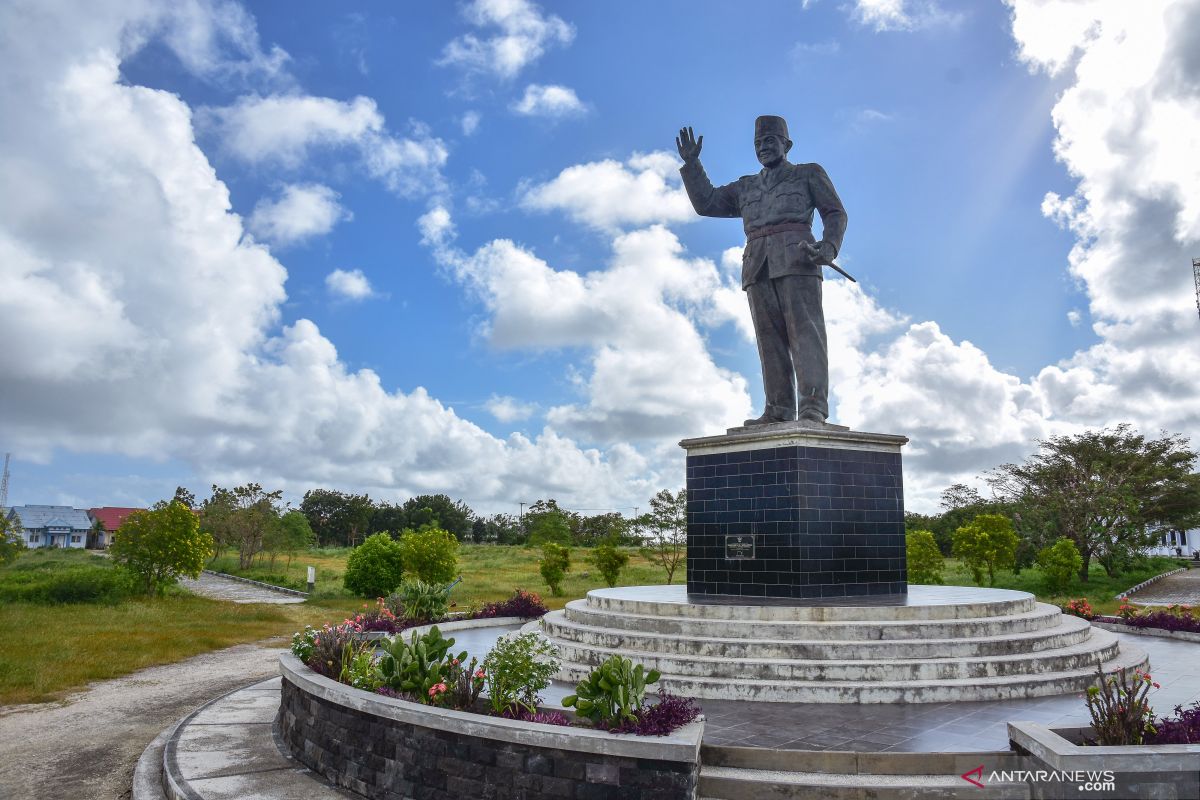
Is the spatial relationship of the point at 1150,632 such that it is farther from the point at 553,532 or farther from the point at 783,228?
the point at 553,532

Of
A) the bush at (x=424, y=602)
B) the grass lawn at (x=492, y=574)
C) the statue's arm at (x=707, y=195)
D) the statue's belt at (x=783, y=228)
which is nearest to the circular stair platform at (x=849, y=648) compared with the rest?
the bush at (x=424, y=602)

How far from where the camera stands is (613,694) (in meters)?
4.69

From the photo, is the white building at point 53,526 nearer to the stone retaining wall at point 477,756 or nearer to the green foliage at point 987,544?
the green foliage at point 987,544

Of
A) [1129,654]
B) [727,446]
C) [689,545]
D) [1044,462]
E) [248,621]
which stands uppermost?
[1044,462]

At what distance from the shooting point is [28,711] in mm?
A: 8805

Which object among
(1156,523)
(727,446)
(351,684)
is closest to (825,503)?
(727,446)

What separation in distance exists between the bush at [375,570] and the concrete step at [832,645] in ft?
51.0

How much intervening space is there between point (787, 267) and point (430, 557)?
1509cm

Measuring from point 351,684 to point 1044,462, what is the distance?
30.9 metres

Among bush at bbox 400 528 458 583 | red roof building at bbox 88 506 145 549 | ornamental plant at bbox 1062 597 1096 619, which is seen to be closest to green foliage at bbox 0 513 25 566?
bush at bbox 400 528 458 583

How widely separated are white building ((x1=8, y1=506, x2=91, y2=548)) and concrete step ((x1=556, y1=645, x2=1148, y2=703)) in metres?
74.3

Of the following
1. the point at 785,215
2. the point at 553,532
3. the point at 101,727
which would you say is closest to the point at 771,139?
the point at 785,215

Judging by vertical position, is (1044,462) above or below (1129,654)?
above

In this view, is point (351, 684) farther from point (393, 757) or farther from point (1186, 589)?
point (1186, 589)
